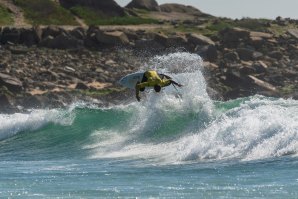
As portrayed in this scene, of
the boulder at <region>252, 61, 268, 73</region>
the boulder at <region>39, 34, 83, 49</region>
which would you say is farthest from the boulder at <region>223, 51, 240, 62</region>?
the boulder at <region>39, 34, 83, 49</region>

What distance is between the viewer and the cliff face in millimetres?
72125

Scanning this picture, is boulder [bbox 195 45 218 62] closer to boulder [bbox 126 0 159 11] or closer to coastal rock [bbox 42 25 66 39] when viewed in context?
coastal rock [bbox 42 25 66 39]

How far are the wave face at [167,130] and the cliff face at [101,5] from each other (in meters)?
31.2

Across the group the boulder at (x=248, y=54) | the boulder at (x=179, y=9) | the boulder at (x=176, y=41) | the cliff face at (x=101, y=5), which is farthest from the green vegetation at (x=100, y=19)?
the boulder at (x=248, y=54)

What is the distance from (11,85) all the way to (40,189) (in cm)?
2692

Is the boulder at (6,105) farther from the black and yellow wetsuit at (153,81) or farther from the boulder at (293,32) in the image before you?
the boulder at (293,32)

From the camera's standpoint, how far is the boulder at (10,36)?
57.7 meters

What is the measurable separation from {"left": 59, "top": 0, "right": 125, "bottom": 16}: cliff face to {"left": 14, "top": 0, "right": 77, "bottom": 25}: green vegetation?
1.30m

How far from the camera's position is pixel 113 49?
56094mm

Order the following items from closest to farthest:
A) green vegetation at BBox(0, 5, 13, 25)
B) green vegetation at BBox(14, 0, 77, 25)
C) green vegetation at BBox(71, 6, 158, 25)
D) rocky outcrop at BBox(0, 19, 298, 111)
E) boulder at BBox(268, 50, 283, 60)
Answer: rocky outcrop at BBox(0, 19, 298, 111) → boulder at BBox(268, 50, 283, 60) → green vegetation at BBox(0, 5, 13, 25) → green vegetation at BBox(71, 6, 158, 25) → green vegetation at BBox(14, 0, 77, 25)

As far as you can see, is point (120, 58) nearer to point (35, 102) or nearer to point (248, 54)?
point (248, 54)

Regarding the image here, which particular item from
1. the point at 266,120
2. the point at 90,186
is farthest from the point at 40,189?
the point at 266,120

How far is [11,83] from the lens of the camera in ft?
149

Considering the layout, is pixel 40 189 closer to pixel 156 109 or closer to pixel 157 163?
pixel 157 163
